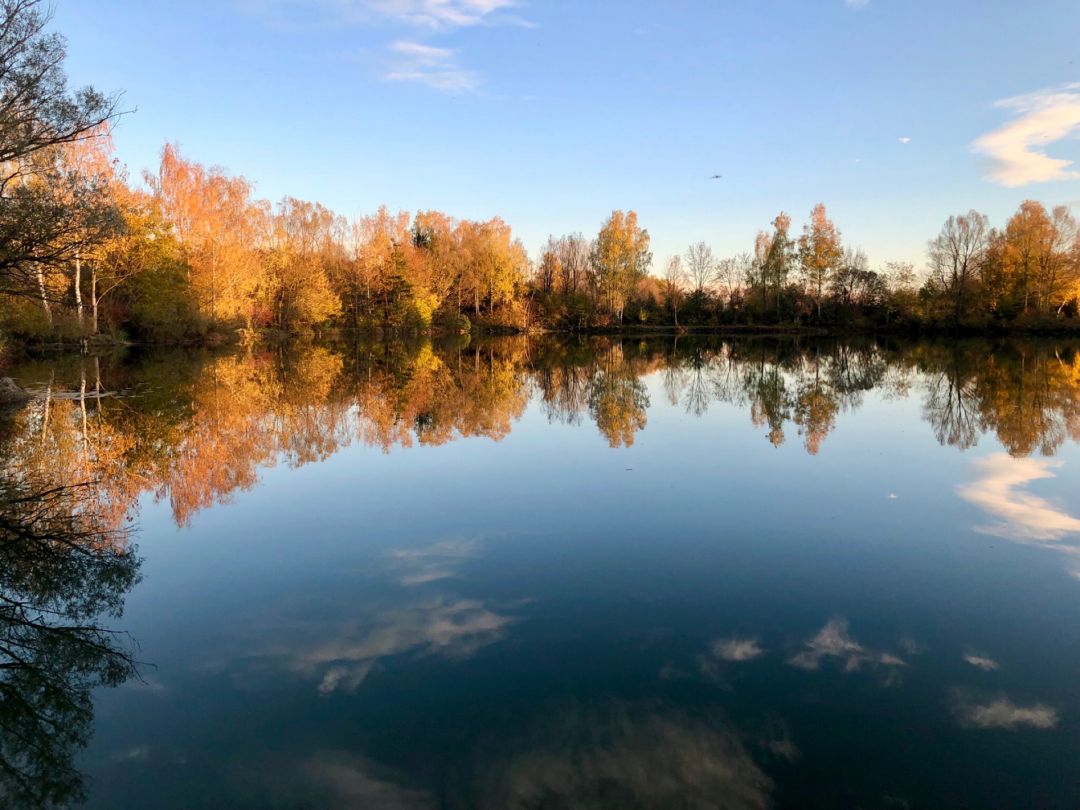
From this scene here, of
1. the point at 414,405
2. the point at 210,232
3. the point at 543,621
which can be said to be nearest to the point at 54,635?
the point at 543,621

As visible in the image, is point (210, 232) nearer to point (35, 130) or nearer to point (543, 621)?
point (35, 130)

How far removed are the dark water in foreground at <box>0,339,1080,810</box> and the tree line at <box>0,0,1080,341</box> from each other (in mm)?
6950

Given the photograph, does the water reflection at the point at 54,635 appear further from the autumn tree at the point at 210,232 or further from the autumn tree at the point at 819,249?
the autumn tree at the point at 819,249

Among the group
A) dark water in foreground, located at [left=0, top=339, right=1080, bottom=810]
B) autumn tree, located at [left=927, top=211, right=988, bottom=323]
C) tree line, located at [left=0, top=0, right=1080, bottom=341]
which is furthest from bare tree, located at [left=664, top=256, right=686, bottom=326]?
dark water in foreground, located at [left=0, top=339, right=1080, bottom=810]

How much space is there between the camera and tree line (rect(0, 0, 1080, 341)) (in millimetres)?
14039

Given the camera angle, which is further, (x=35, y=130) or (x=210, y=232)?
(x=210, y=232)

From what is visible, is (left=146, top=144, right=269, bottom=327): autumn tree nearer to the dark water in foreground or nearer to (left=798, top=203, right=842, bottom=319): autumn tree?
the dark water in foreground

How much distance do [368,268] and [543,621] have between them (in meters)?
54.9

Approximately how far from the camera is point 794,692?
4.26m

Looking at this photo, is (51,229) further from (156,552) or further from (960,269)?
(960,269)

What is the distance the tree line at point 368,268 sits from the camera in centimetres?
1404

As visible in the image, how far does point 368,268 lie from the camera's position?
5638 centimetres

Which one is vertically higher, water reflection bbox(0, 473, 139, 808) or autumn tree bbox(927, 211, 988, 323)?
autumn tree bbox(927, 211, 988, 323)

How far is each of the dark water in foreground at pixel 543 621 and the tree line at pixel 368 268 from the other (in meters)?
6.95
